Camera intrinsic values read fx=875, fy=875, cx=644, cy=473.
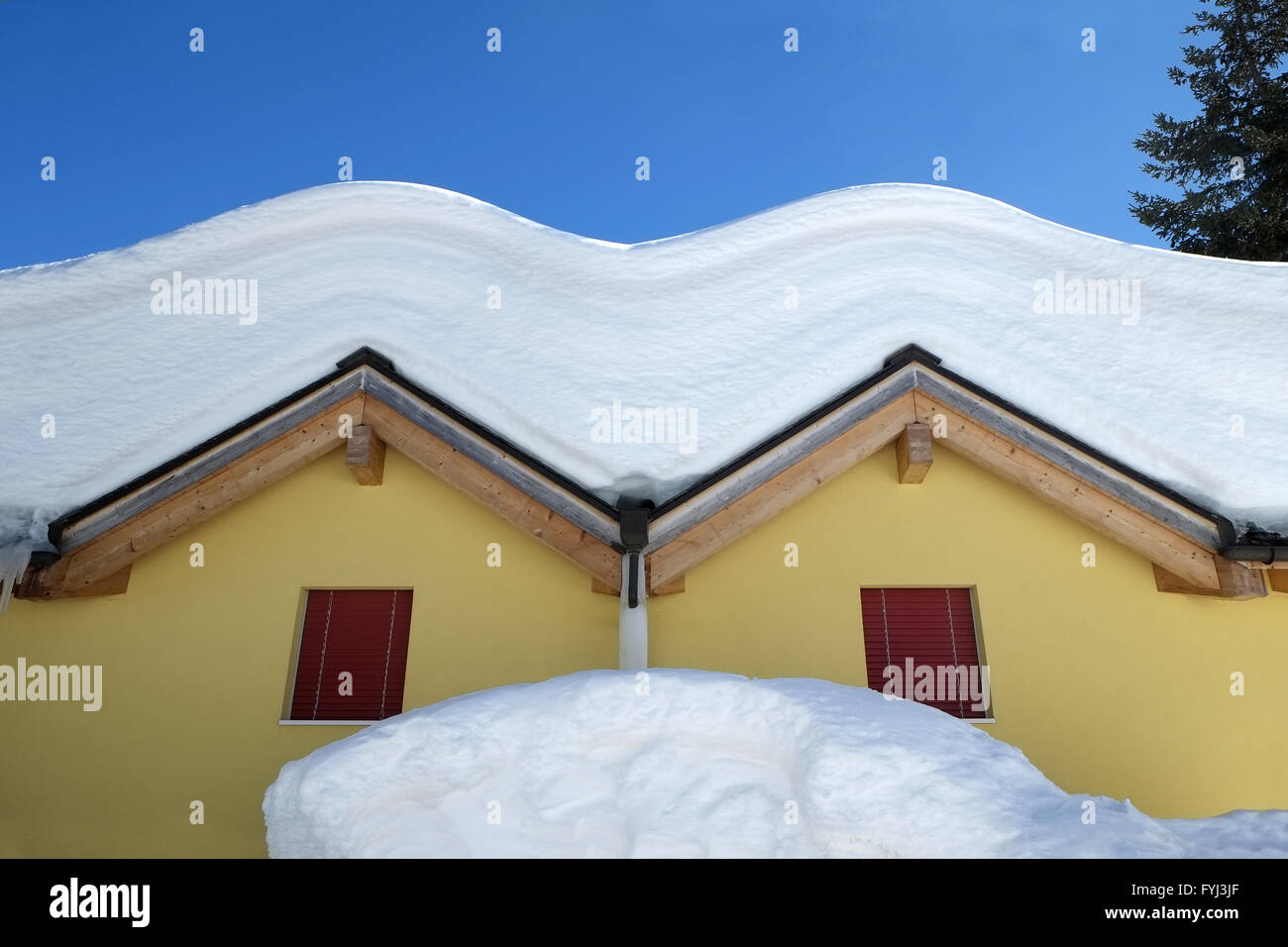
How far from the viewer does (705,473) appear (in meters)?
5.97

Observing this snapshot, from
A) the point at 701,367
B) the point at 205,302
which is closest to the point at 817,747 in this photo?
the point at 701,367

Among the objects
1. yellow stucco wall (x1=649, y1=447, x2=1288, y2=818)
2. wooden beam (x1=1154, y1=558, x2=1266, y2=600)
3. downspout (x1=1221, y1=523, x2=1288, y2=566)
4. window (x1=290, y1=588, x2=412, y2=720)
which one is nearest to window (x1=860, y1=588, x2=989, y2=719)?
yellow stucco wall (x1=649, y1=447, x2=1288, y2=818)

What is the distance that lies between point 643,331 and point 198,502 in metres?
3.51

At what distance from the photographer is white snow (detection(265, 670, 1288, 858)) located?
9.42 feet

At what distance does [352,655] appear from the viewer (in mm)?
5891

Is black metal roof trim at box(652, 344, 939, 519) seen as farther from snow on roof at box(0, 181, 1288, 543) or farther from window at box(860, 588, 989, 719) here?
window at box(860, 588, 989, 719)

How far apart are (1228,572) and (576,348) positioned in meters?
4.78

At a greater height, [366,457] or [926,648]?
[366,457]

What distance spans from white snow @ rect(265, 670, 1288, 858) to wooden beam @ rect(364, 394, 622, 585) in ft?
6.37

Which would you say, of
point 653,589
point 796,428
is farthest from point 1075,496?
point 653,589

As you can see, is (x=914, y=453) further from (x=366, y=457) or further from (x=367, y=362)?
(x=367, y=362)

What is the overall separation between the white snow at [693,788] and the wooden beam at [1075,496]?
2850mm
